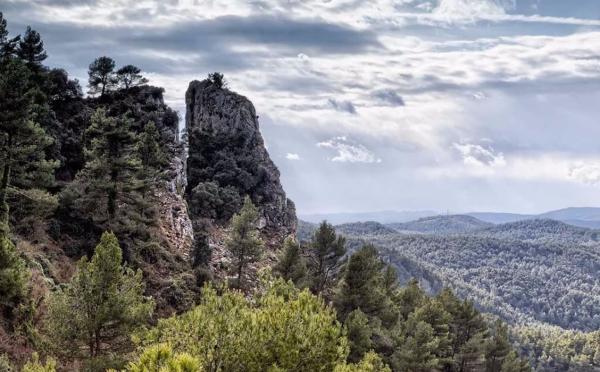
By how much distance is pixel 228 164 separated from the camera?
63.9 meters

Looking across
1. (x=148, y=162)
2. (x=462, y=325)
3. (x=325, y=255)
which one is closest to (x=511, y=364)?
(x=462, y=325)

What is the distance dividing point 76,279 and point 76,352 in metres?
3.32

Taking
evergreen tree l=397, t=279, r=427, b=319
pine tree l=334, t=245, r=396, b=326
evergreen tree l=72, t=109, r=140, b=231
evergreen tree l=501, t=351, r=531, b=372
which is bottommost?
evergreen tree l=501, t=351, r=531, b=372

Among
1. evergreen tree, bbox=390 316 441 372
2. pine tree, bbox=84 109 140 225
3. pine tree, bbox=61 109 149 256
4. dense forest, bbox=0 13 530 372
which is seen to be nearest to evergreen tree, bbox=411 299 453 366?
dense forest, bbox=0 13 530 372

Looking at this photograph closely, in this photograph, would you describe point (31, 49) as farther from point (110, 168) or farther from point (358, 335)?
point (358, 335)

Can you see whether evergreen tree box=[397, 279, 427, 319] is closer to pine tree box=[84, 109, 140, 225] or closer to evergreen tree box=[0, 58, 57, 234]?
pine tree box=[84, 109, 140, 225]

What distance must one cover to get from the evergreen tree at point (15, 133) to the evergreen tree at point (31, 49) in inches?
787

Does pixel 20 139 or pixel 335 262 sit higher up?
pixel 20 139

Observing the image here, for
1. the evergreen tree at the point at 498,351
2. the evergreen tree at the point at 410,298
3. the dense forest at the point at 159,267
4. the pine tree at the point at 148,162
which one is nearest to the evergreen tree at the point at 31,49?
the dense forest at the point at 159,267

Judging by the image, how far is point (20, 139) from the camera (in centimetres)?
2597

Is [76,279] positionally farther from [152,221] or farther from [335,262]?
[335,262]

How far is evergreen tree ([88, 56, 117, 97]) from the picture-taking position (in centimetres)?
5569

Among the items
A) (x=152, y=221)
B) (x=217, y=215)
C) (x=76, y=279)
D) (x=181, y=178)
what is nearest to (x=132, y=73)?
(x=181, y=178)

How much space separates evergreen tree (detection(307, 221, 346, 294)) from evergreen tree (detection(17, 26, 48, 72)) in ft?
97.5
